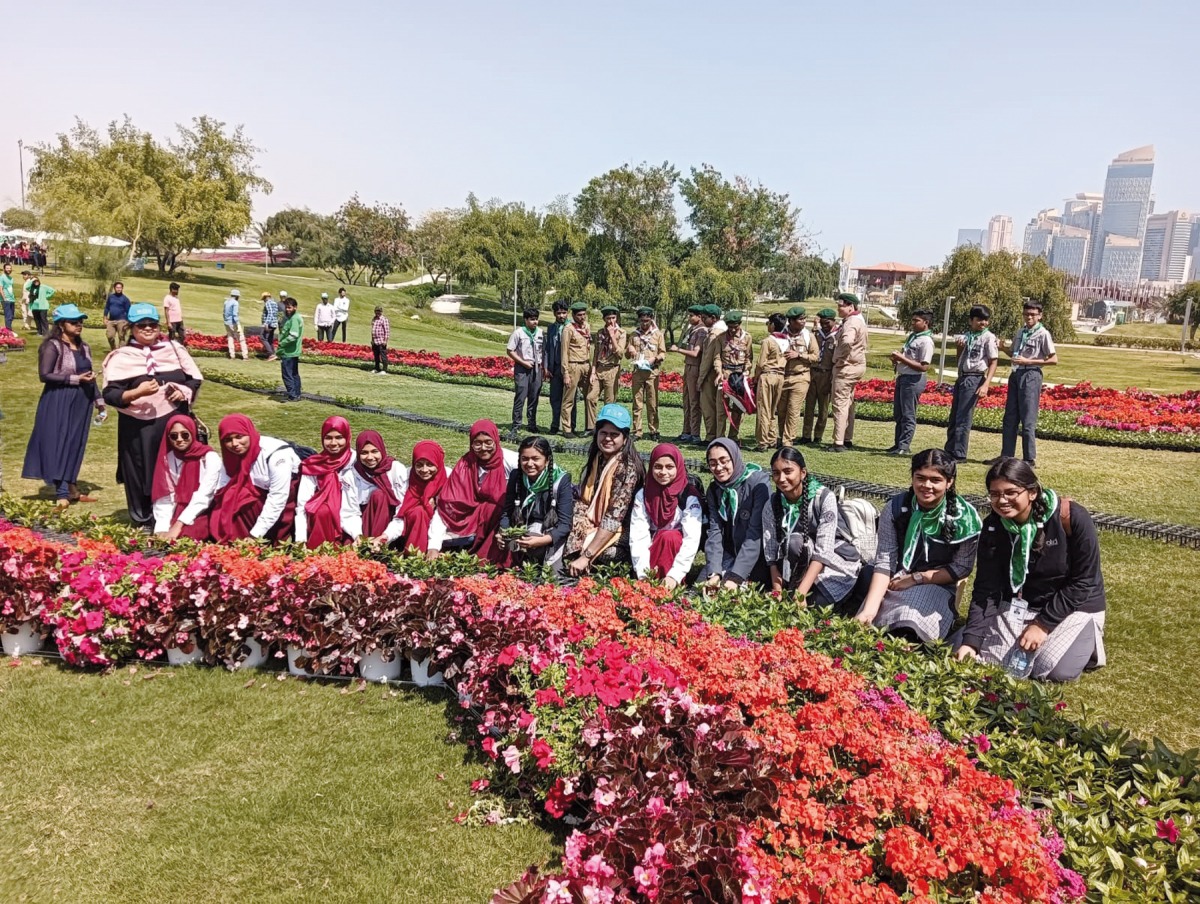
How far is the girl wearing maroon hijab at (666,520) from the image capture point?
16.6 ft

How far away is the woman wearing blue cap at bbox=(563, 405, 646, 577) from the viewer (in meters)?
5.26

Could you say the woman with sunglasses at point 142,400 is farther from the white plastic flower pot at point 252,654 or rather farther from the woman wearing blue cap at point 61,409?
the white plastic flower pot at point 252,654

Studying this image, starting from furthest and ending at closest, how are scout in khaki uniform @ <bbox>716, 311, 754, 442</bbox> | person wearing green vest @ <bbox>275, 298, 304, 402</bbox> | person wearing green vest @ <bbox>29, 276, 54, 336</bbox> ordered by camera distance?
person wearing green vest @ <bbox>29, 276, 54, 336</bbox>, person wearing green vest @ <bbox>275, 298, 304, 402</bbox>, scout in khaki uniform @ <bbox>716, 311, 754, 442</bbox>

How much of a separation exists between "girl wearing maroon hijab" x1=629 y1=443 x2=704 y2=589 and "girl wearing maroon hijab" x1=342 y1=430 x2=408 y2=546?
1696mm

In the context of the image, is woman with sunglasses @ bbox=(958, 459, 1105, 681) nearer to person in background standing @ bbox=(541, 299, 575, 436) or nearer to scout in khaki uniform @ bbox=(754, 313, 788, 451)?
scout in khaki uniform @ bbox=(754, 313, 788, 451)

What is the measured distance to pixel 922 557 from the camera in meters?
4.61

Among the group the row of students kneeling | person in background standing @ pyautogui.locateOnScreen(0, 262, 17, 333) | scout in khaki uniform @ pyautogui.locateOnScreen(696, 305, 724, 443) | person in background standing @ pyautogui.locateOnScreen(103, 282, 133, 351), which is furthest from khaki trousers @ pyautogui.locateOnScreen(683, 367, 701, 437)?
person in background standing @ pyautogui.locateOnScreen(0, 262, 17, 333)

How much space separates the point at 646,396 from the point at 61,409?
22.7 ft

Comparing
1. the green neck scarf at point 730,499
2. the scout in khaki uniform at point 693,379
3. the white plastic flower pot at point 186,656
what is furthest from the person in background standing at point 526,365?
the white plastic flower pot at point 186,656

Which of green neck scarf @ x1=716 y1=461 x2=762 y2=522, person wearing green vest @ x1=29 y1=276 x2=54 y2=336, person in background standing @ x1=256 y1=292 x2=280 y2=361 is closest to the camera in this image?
green neck scarf @ x1=716 y1=461 x2=762 y2=522

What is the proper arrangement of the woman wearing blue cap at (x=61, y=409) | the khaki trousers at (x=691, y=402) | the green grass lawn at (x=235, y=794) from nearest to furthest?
the green grass lawn at (x=235, y=794), the woman wearing blue cap at (x=61, y=409), the khaki trousers at (x=691, y=402)

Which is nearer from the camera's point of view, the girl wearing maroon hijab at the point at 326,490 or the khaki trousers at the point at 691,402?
the girl wearing maroon hijab at the point at 326,490

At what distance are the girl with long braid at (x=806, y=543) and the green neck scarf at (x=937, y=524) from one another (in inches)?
17.1

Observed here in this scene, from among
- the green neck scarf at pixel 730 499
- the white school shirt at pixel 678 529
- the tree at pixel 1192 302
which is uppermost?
the tree at pixel 1192 302
